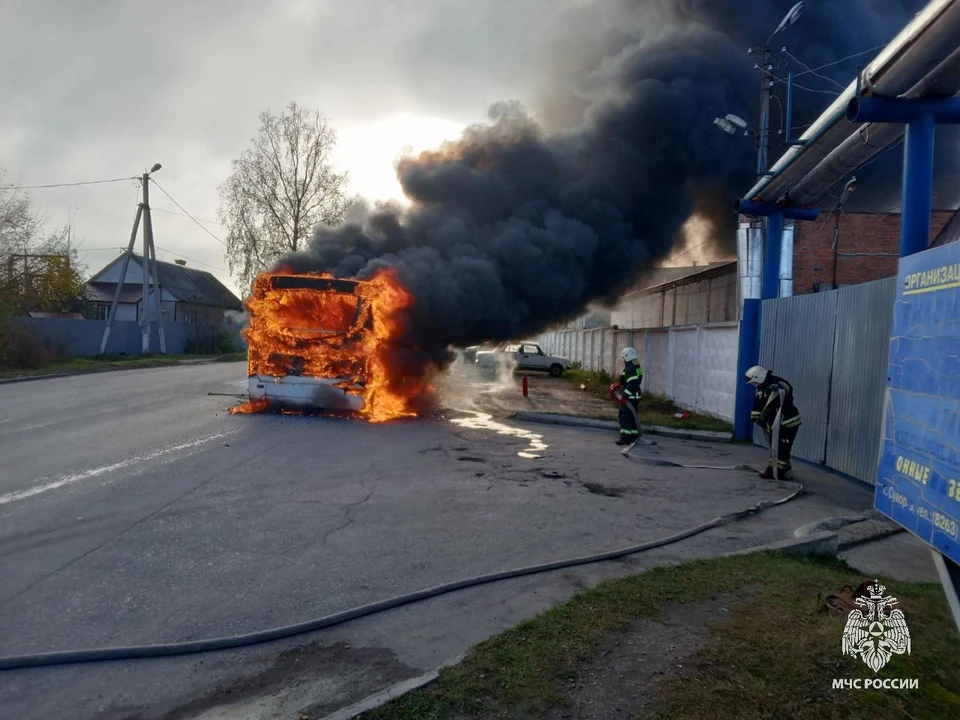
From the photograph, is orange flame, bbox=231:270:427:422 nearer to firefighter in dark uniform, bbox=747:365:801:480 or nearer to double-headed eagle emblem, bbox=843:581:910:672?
firefighter in dark uniform, bbox=747:365:801:480

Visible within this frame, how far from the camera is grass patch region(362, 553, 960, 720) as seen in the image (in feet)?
9.71

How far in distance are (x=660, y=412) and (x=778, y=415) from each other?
25.6 ft

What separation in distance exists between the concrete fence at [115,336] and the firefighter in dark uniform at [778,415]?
20302 mm

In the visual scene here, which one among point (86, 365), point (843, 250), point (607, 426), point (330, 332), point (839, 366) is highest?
point (843, 250)

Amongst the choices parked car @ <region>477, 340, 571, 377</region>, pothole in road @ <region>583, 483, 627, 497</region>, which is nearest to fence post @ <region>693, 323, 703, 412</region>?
pothole in road @ <region>583, 483, 627, 497</region>

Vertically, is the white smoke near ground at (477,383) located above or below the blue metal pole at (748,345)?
below

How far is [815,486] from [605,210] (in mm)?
10433

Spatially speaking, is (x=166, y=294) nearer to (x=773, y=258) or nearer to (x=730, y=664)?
A: (x=773, y=258)

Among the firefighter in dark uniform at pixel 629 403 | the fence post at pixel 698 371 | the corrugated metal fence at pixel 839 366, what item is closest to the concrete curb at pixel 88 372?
the firefighter in dark uniform at pixel 629 403

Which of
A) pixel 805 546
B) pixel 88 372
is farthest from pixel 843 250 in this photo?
pixel 88 372

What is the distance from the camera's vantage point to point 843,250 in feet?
57.8

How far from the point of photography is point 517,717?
291 centimetres

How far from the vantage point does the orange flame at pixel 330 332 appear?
42.2 ft

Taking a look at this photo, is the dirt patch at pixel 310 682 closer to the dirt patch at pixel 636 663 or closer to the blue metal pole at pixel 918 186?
the dirt patch at pixel 636 663
